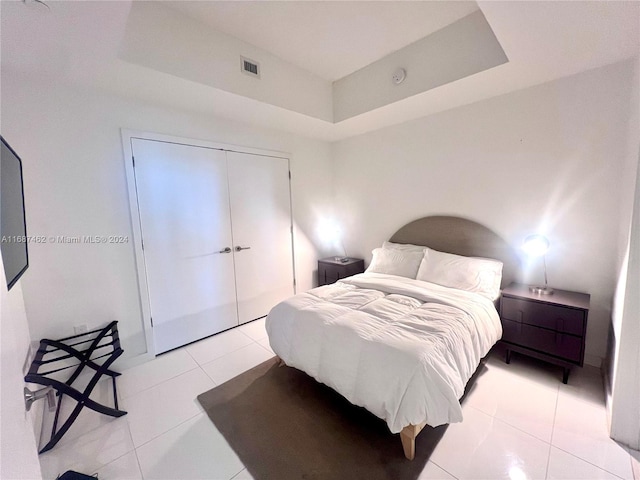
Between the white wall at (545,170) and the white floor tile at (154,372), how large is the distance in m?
2.84

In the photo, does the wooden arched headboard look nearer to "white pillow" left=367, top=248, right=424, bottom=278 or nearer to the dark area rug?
"white pillow" left=367, top=248, right=424, bottom=278

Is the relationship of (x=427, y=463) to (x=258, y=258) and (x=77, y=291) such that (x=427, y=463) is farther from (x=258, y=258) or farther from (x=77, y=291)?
(x=77, y=291)

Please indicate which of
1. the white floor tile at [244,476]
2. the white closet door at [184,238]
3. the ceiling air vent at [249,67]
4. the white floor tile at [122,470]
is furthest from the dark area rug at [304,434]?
the ceiling air vent at [249,67]

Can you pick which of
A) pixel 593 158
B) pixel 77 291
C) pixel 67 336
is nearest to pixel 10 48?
pixel 77 291

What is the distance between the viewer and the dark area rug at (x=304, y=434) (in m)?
1.40

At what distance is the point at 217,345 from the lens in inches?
107

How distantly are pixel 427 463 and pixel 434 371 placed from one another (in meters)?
0.51

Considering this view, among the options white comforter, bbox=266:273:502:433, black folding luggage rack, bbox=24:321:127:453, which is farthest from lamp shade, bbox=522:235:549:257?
black folding luggage rack, bbox=24:321:127:453

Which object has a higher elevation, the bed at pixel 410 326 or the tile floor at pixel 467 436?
the bed at pixel 410 326

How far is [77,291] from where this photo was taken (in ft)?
6.81

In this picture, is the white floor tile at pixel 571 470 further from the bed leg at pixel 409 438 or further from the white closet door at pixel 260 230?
the white closet door at pixel 260 230

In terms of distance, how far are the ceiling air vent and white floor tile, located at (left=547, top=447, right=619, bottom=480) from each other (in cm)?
334

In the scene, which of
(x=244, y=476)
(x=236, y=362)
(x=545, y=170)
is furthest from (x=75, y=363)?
(x=545, y=170)

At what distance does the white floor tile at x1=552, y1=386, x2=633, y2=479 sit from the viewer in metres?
1.39
